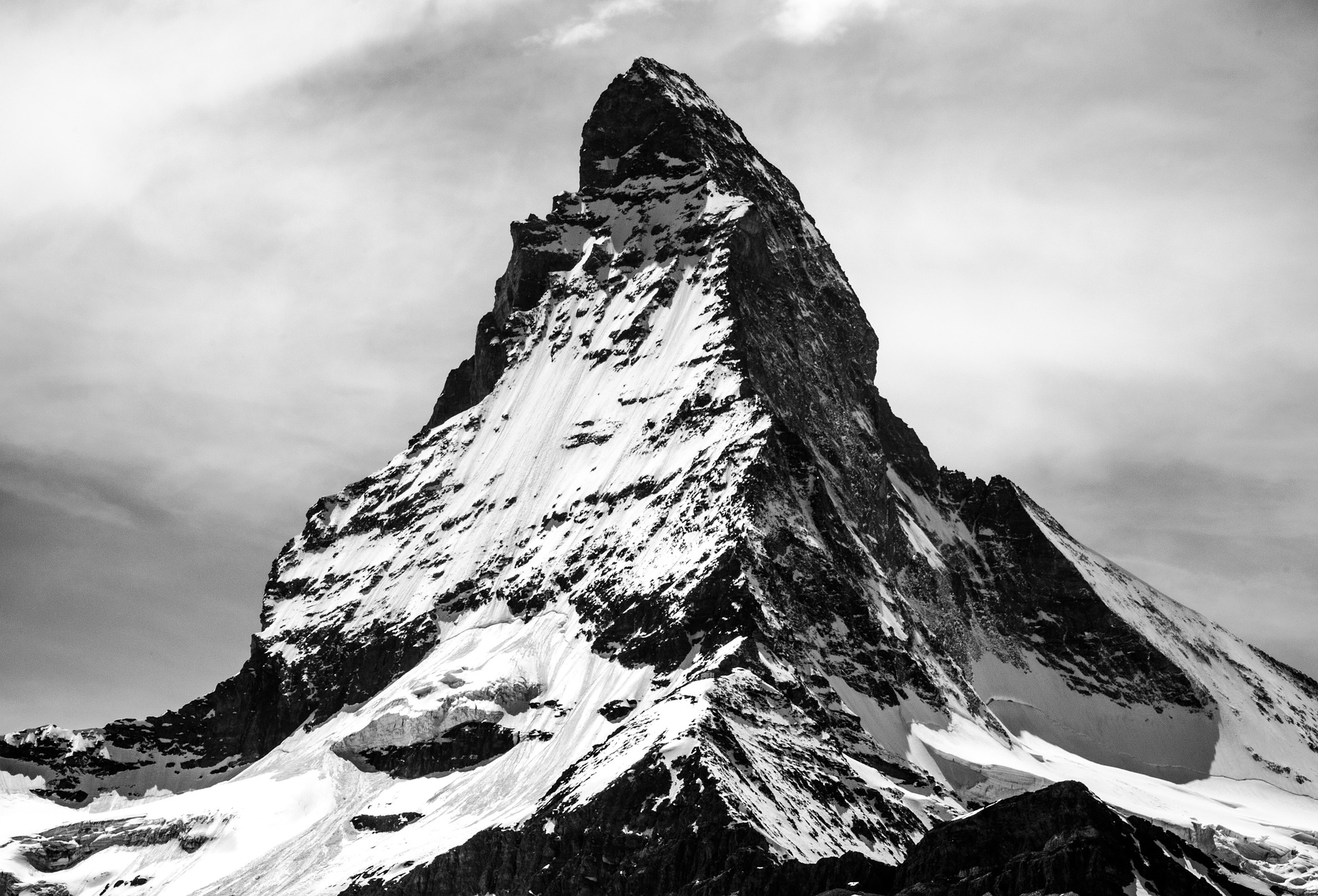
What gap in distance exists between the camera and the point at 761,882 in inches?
7598

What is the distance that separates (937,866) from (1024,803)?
901 cm

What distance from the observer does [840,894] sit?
175 metres

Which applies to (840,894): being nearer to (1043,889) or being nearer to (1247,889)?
(1043,889)

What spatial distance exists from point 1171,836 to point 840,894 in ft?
98.8

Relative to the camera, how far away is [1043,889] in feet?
536

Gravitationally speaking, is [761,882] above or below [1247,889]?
above

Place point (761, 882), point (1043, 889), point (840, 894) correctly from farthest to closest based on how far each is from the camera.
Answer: point (761, 882)
point (840, 894)
point (1043, 889)

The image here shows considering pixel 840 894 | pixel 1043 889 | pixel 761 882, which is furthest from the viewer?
pixel 761 882

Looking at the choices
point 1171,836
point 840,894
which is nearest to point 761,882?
point 840,894

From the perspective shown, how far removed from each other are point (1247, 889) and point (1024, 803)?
19.9m

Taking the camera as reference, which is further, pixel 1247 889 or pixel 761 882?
pixel 761 882

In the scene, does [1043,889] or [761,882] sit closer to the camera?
[1043,889]

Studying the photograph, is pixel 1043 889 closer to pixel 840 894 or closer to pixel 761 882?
pixel 840 894

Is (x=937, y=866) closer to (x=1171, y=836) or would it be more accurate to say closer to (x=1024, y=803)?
(x=1024, y=803)
